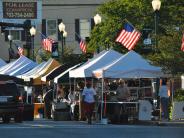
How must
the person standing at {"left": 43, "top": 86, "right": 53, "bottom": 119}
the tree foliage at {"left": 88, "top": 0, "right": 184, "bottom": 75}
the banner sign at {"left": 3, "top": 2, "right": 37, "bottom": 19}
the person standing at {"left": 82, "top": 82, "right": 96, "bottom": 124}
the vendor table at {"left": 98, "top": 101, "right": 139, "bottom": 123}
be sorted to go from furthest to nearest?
Answer: the banner sign at {"left": 3, "top": 2, "right": 37, "bottom": 19}
the tree foliage at {"left": 88, "top": 0, "right": 184, "bottom": 75}
the person standing at {"left": 43, "top": 86, "right": 53, "bottom": 119}
the vendor table at {"left": 98, "top": 101, "right": 139, "bottom": 123}
the person standing at {"left": 82, "top": 82, "right": 96, "bottom": 124}

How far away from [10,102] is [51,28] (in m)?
36.7

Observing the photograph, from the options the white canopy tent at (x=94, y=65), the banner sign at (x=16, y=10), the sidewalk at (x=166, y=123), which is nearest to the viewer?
the sidewalk at (x=166, y=123)

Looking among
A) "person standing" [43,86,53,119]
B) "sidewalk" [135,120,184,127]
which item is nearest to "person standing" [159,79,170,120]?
"sidewalk" [135,120,184,127]

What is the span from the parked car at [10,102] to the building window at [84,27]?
117ft

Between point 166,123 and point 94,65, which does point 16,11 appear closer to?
point 94,65

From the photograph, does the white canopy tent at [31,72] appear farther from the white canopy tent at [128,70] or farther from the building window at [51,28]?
the building window at [51,28]

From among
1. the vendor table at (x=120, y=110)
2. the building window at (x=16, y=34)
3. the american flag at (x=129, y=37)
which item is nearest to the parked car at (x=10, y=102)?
the vendor table at (x=120, y=110)

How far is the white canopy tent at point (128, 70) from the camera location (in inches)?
1109

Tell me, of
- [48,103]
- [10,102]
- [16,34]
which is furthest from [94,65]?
[16,34]

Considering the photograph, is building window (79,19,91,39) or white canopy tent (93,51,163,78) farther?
building window (79,19,91,39)

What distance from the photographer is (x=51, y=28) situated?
2581 inches

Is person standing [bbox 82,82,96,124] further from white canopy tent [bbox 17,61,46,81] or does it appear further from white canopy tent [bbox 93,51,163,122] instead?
white canopy tent [bbox 17,61,46,81]

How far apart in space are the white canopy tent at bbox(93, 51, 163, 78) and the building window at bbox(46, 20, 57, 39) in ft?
121

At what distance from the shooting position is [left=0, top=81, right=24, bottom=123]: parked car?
29.1 m
